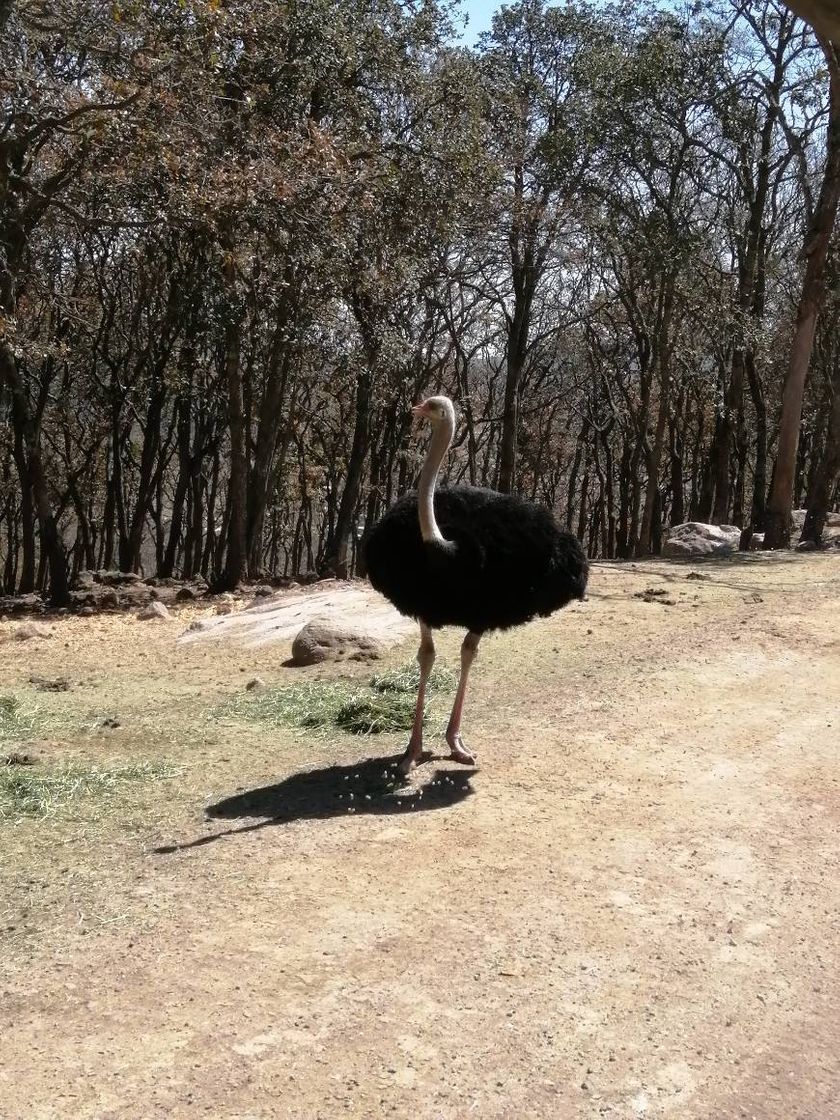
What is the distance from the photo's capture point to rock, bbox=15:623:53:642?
505 inches

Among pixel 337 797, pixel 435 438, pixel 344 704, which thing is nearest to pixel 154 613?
pixel 344 704

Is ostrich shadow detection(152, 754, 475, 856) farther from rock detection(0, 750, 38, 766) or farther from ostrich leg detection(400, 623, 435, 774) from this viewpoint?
rock detection(0, 750, 38, 766)

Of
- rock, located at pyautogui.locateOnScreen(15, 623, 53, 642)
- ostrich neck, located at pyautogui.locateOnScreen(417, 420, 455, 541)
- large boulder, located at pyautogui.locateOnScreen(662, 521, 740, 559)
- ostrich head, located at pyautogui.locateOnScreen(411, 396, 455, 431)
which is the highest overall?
ostrich head, located at pyautogui.locateOnScreen(411, 396, 455, 431)

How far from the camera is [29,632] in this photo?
42.6ft

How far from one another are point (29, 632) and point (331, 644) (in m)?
4.63

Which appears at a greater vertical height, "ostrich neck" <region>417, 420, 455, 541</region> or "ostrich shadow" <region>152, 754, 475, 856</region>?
"ostrich neck" <region>417, 420, 455, 541</region>

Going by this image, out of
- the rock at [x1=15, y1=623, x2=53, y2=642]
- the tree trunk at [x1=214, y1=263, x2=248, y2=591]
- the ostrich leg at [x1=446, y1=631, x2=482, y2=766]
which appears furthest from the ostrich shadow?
the tree trunk at [x1=214, y1=263, x2=248, y2=591]

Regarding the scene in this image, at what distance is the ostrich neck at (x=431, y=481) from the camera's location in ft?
20.9

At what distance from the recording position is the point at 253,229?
497 inches

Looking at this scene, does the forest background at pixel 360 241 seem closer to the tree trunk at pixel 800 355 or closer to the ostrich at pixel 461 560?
the tree trunk at pixel 800 355

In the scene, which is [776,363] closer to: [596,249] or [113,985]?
[596,249]

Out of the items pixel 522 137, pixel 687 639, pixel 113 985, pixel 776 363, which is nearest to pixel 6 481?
pixel 522 137

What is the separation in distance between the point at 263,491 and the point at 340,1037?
15981 mm

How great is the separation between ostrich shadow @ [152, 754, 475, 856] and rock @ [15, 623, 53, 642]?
7.00 metres
